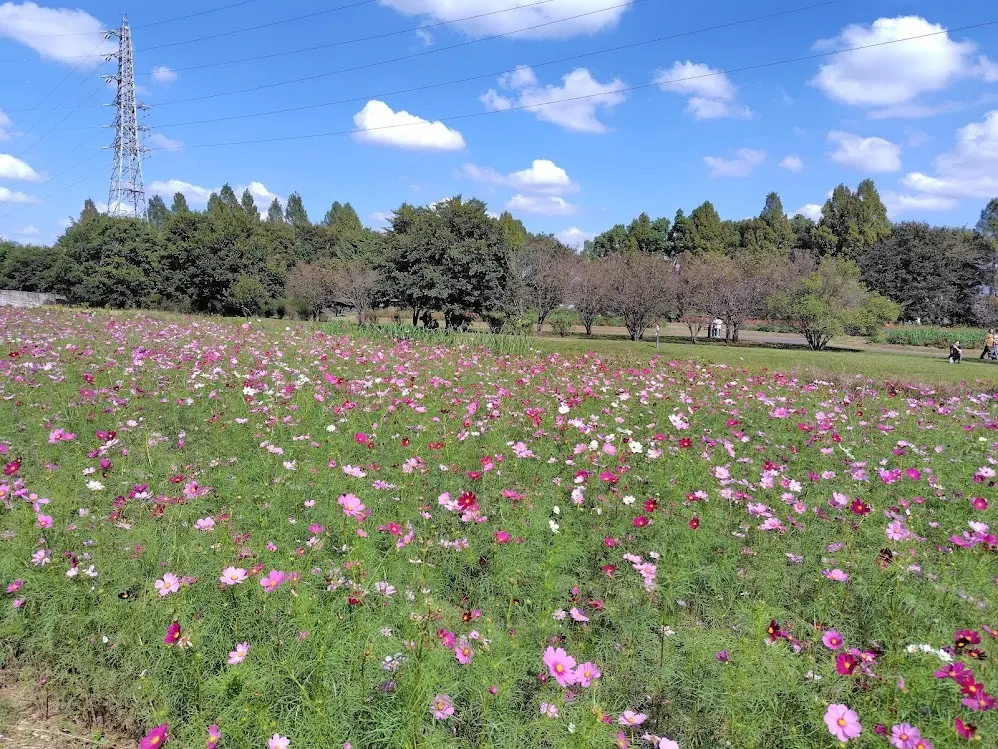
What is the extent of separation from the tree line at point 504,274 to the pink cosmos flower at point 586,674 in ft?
62.7

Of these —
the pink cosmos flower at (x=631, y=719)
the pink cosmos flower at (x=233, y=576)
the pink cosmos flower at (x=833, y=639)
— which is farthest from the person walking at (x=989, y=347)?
the pink cosmos flower at (x=233, y=576)

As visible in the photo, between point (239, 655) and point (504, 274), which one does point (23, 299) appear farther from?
point (239, 655)

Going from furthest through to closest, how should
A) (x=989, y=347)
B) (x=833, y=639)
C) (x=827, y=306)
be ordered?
(x=827, y=306) < (x=989, y=347) < (x=833, y=639)

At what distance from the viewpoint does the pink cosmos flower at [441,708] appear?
167 centimetres

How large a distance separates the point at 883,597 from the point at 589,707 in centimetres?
153

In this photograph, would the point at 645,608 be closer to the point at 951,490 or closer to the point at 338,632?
the point at 338,632

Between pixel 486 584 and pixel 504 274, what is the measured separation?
19.4 m

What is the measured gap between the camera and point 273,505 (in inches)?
122

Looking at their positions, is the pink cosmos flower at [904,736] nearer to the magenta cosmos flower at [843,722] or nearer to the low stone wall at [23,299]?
the magenta cosmos flower at [843,722]

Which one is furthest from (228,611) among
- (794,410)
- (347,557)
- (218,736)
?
(794,410)

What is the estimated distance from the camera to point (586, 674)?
1732mm

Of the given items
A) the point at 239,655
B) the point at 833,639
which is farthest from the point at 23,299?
the point at 833,639

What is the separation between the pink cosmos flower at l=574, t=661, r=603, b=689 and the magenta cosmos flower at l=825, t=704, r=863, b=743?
63 centimetres

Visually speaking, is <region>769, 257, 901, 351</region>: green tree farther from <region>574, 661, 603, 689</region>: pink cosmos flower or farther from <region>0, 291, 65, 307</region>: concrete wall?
<region>0, 291, 65, 307</region>: concrete wall
